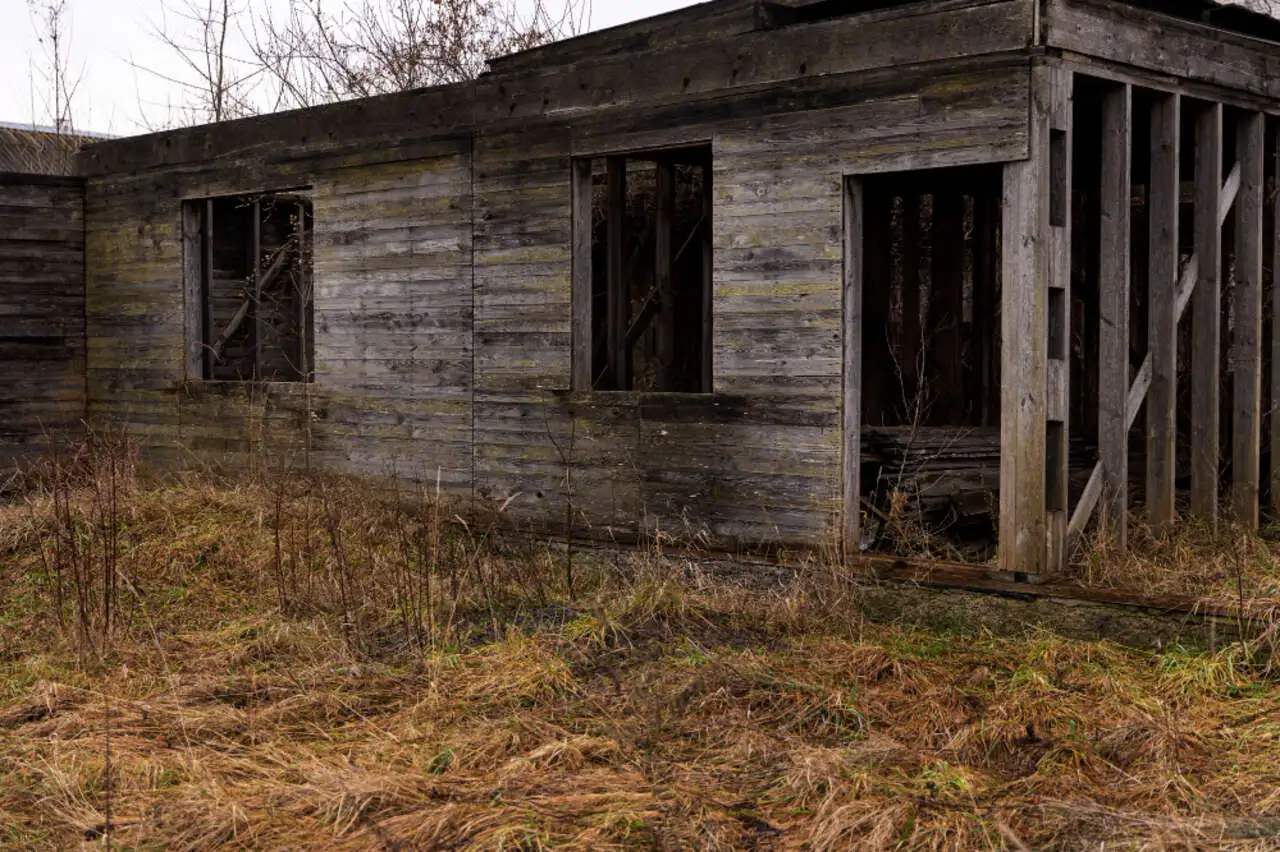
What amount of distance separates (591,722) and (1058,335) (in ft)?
11.6

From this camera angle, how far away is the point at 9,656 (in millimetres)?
7555

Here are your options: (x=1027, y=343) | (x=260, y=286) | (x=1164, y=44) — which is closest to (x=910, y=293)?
(x=1164, y=44)

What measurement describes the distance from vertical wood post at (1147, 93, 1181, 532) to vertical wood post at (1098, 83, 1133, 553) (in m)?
0.40

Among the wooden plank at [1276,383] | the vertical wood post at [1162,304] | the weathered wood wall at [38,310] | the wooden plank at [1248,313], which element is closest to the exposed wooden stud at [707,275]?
the vertical wood post at [1162,304]

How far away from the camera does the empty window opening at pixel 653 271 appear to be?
34.3 feet

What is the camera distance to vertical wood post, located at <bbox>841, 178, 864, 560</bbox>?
8508mm

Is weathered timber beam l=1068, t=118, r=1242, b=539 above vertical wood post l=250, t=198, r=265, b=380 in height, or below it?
below

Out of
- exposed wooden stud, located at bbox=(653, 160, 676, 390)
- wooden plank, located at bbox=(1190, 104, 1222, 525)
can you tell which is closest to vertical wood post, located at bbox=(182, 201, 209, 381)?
exposed wooden stud, located at bbox=(653, 160, 676, 390)

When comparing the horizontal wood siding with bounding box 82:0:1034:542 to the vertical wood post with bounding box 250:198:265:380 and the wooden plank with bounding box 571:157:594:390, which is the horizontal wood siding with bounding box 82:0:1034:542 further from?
the vertical wood post with bounding box 250:198:265:380

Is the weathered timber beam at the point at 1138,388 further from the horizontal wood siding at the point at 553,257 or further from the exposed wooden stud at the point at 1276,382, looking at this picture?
the horizontal wood siding at the point at 553,257

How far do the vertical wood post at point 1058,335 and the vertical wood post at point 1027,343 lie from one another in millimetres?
62

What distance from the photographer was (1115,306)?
27.4 feet

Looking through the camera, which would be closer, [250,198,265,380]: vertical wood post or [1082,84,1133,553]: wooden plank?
[1082,84,1133,553]: wooden plank

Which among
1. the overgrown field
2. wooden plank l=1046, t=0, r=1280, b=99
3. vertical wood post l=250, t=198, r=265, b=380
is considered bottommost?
the overgrown field
